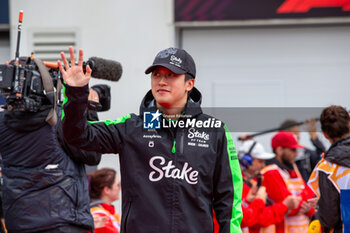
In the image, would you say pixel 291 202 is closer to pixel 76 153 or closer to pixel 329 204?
pixel 329 204

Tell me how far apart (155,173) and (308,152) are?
472cm

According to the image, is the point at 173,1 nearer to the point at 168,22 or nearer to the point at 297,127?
the point at 168,22

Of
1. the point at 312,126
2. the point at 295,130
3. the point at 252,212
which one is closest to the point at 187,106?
the point at 252,212

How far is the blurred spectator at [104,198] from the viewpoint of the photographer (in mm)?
5188

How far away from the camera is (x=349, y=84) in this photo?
854 cm

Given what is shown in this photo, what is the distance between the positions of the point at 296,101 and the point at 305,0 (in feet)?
4.75

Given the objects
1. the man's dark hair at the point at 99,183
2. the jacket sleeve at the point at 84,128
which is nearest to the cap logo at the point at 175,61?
the jacket sleeve at the point at 84,128

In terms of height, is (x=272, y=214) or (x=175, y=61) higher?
(x=175, y=61)

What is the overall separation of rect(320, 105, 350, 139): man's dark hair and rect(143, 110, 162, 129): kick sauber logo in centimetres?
185

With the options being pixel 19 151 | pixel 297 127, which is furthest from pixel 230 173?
pixel 297 127

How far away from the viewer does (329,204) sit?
4.46 metres

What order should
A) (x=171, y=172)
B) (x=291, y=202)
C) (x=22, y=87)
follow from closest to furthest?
1. (x=171, y=172)
2. (x=22, y=87)
3. (x=291, y=202)

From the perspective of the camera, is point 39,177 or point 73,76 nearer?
point 73,76

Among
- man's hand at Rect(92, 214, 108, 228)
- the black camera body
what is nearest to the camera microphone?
the black camera body
